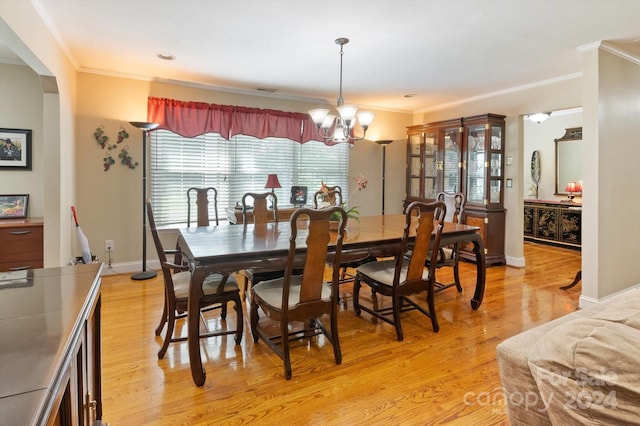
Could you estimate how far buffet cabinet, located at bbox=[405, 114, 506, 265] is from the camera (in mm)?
4957

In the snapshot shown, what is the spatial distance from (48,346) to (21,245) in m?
3.61

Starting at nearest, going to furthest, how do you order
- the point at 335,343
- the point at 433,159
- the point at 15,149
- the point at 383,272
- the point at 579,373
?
1. the point at 579,373
2. the point at 335,343
3. the point at 383,272
4. the point at 15,149
5. the point at 433,159

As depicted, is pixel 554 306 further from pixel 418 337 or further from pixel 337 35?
pixel 337 35

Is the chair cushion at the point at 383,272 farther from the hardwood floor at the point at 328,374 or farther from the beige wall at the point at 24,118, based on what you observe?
the beige wall at the point at 24,118

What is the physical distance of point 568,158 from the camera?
6.49 meters

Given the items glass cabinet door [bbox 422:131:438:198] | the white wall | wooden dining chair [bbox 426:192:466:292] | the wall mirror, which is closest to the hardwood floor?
wooden dining chair [bbox 426:192:466:292]

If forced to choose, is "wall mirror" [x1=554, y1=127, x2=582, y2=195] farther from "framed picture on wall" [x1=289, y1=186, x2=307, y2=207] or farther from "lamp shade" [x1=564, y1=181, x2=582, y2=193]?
"framed picture on wall" [x1=289, y1=186, x2=307, y2=207]

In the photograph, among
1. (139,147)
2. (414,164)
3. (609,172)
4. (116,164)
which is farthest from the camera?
(414,164)

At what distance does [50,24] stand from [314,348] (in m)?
3.40

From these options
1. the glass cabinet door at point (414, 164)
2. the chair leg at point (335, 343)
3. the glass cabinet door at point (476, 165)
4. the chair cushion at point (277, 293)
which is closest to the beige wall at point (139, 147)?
the glass cabinet door at point (476, 165)

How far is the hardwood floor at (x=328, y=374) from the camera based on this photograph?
1869 mm

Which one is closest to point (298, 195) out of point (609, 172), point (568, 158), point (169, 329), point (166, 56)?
point (166, 56)

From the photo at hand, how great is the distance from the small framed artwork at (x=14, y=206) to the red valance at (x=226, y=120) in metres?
1.64

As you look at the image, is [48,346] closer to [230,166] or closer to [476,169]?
[230,166]
